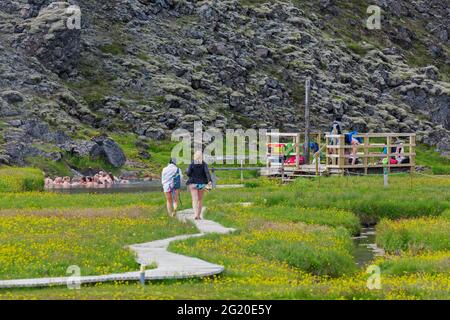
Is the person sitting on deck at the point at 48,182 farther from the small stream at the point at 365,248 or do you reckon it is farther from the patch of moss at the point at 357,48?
the patch of moss at the point at 357,48

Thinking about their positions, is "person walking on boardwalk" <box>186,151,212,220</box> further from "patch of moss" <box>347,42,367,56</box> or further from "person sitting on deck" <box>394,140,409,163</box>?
"patch of moss" <box>347,42,367,56</box>

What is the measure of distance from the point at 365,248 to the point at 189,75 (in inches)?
2882

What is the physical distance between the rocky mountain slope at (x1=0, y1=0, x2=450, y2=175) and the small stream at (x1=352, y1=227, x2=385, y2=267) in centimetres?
4227

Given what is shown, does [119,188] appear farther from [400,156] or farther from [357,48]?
[357,48]

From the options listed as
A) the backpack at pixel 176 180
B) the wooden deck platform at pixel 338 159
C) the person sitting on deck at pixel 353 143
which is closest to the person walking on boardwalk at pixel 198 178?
the backpack at pixel 176 180

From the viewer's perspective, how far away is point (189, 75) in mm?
112875

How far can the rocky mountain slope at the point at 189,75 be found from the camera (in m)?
95.9

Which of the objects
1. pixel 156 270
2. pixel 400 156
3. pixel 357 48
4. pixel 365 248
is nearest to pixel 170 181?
pixel 365 248

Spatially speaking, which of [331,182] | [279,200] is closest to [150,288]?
[279,200]

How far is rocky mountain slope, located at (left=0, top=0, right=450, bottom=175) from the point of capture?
9588 cm

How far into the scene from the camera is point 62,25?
105 m

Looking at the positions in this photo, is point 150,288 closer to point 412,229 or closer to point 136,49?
point 412,229

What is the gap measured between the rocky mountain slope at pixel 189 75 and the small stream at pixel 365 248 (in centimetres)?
4227

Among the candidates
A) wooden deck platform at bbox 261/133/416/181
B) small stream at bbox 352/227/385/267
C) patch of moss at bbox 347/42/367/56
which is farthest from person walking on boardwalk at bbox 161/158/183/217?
patch of moss at bbox 347/42/367/56
